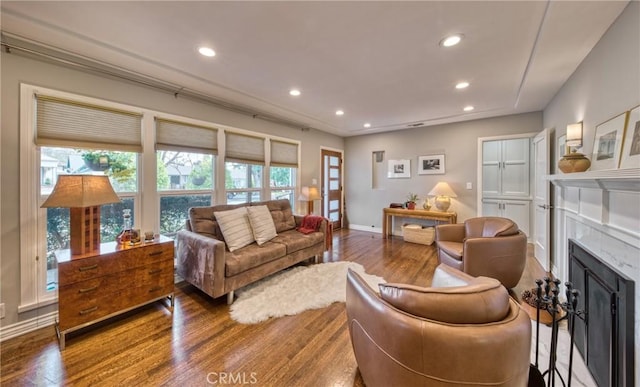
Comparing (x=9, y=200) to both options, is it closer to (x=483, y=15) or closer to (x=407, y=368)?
(x=407, y=368)

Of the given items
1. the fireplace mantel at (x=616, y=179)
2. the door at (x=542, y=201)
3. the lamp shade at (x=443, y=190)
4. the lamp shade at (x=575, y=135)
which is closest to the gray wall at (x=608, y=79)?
the lamp shade at (x=575, y=135)

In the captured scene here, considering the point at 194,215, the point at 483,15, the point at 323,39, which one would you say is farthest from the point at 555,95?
the point at 194,215

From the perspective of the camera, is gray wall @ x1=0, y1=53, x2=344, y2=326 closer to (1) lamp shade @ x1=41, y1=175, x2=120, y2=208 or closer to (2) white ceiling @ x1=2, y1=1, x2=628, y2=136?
(2) white ceiling @ x1=2, y1=1, x2=628, y2=136

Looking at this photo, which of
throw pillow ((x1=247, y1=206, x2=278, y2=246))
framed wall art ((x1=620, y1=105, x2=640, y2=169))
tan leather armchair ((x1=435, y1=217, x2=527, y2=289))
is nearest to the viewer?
framed wall art ((x1=620, y1=105, x2=640, y2=169))

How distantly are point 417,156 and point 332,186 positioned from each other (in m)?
2.06

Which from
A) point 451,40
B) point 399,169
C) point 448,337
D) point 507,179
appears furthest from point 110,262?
point 507,179

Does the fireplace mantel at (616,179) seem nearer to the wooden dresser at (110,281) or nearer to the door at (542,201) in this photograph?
the door at (542,201)

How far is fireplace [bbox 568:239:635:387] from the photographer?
127cm

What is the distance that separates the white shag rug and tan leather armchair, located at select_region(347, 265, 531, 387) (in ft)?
4.23

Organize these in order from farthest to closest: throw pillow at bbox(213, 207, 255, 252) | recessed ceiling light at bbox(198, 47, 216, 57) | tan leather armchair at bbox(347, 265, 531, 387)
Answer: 1. throw pillow at bbox(213, 207, 255, 252)
2. recessed ceiling light at bbox(198, 47, 216, 57)
3. tan leather armchair at bbox(347, 265, 531, 387)

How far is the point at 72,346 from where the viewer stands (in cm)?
187

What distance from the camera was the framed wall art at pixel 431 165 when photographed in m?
5.00

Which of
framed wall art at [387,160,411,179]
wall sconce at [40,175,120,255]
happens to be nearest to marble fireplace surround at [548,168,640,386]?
framed wall art at [387,160,411,179]

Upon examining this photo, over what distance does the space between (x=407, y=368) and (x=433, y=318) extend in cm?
25
